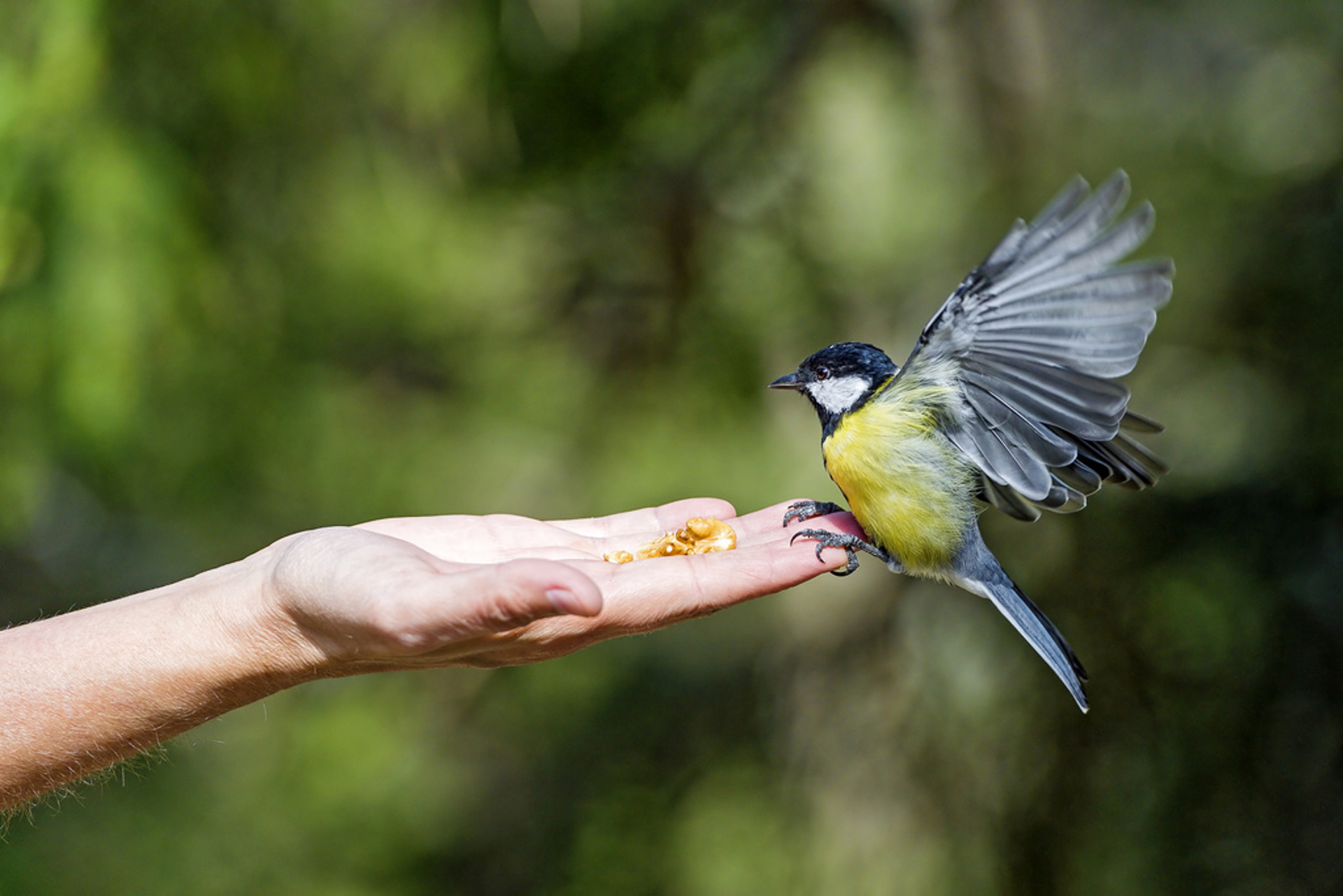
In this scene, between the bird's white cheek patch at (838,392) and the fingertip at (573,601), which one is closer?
the fingertip at (573,601)

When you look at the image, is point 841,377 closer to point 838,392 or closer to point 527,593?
point 838,392

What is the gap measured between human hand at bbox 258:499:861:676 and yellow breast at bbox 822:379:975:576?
0.17 metres

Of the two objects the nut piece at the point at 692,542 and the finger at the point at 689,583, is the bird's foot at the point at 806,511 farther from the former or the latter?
the finger at the point at 689,583

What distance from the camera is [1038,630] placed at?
7.45 feet

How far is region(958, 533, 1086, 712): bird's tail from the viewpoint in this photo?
221cm

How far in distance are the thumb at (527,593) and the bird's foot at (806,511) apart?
1181 millimetres

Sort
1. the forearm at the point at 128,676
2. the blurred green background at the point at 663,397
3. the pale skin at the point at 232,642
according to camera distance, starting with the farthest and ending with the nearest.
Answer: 1. the blurred green background at the point at 663,397
2. the forearm at the point at 128,676
3. the pale skin at the point at 232,642

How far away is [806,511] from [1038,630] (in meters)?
0.56

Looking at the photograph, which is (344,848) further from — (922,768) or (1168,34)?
(1168,34)

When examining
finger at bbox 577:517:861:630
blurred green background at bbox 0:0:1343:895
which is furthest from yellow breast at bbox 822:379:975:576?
blurred green background at bbox 0:0:1343:895

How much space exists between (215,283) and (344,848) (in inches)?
91.1

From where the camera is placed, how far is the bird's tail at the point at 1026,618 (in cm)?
221

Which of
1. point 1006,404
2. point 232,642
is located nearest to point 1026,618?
point 1006,404

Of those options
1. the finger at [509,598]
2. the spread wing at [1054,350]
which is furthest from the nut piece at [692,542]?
the finger at [509,598]
